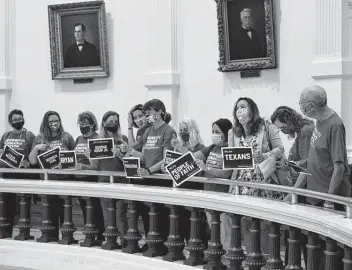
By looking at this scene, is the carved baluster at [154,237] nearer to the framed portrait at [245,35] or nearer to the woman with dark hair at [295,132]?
the woman with dark hair at [295,132]

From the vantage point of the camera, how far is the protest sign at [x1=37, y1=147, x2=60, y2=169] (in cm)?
757

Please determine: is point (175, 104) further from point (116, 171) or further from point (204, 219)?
point (204, 219)

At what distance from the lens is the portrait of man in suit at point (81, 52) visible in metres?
10.6

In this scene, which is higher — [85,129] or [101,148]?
[85,129]

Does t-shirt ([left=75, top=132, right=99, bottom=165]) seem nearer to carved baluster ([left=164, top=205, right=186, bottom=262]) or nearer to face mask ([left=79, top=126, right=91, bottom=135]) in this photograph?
face mask ([left=79, top=126, right=91, bottom=135])

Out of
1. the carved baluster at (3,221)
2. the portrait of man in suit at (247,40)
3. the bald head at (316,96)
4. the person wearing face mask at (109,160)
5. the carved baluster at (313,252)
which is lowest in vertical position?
the carved baluster at (3,221)

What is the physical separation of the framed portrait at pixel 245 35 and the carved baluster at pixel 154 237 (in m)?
2.79

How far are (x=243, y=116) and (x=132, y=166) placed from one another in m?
1.18

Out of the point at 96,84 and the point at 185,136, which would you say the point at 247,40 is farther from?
the point at 96,84

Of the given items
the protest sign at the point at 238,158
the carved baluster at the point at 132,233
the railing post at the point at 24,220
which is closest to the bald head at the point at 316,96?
the protest sign at the point at 238,158

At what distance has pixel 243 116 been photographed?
6.12 m

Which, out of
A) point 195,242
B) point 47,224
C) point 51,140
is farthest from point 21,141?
point 195,242

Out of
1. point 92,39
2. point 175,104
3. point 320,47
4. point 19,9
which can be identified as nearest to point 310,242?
point 320,47

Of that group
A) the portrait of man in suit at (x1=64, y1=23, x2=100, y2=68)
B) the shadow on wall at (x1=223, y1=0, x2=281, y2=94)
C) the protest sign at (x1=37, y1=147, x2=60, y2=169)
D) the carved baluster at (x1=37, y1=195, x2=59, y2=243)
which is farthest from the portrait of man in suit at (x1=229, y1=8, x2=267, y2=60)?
the carved baluster at (x1=37, y1=195, x2=59, y2=243)
